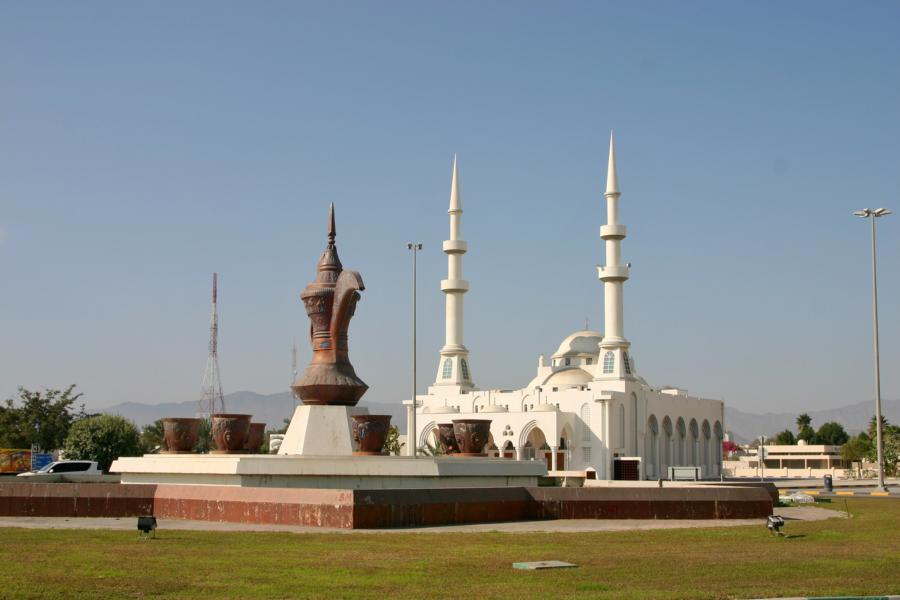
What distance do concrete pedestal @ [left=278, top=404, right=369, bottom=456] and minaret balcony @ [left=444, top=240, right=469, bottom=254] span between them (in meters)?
48.0

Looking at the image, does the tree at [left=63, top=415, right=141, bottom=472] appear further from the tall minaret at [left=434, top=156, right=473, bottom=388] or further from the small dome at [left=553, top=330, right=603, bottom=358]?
the small dome at [left=553, top=330, right=603, bottom=358]

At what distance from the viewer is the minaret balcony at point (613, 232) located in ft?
220

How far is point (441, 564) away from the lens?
41.7 ft

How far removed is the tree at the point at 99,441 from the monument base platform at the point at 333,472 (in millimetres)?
29666

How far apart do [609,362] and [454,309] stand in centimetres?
1139

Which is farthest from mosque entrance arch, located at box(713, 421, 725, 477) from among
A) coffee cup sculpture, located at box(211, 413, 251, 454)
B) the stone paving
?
the stone paving

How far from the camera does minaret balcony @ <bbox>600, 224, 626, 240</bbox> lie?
6712 cm

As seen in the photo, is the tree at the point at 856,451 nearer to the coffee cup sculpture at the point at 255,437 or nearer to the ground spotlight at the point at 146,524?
the coffee cup sculpture at the point at 255,437

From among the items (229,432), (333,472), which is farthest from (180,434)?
(333,472)

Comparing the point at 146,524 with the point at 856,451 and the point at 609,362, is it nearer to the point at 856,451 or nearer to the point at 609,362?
the point at 609,362

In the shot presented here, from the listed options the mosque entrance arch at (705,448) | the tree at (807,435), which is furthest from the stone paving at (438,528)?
the tree at (807,435)

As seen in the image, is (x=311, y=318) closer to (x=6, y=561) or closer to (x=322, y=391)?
(x=322, y=391)

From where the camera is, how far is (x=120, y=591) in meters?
10.2

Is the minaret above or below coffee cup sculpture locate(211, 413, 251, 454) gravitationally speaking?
above
